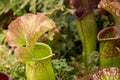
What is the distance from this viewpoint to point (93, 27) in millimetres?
1513

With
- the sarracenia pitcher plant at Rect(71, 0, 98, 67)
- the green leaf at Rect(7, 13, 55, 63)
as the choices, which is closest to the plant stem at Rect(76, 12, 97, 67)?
the sarracenia pitcher plant at Rect(71, 0, 98, 67)

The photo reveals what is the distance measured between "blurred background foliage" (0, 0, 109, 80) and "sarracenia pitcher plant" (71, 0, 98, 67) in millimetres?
68

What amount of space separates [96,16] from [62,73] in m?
0.37

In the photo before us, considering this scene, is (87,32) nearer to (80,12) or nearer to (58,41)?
(80,12)

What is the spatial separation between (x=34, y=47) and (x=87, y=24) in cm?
30

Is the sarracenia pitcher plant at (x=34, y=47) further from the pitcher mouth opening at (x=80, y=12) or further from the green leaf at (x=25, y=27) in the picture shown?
the pitcher mouth opening at (x=80, y=12)

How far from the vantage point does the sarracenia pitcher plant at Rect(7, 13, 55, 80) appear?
1.20 m

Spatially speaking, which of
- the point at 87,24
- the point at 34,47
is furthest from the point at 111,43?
the point at 34,47

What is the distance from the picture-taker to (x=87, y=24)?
148 cm

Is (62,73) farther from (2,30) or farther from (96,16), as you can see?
(2,30)

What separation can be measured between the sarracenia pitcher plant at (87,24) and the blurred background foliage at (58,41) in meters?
0.07

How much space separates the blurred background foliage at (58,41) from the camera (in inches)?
58.1

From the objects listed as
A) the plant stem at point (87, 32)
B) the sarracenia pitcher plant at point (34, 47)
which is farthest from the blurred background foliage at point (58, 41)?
the sarracenia pitcher plant at point (34, 47)

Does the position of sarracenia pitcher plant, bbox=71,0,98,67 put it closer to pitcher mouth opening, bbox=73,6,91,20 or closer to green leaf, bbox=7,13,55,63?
pitcher mouth opening, bbox=73,6,91,20
